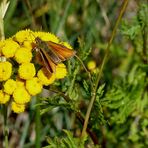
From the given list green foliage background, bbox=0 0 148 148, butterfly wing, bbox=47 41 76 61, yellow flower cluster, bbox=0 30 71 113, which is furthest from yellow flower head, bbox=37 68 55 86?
green foliage background, bbox=0 0 148 148

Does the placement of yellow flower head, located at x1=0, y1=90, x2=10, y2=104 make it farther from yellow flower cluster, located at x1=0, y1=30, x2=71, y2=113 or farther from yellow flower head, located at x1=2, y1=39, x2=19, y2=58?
yellow flower head, located at x1=2, y1=39, x2=19, y2=58

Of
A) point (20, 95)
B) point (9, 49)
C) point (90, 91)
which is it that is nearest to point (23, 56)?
point (9, 49)

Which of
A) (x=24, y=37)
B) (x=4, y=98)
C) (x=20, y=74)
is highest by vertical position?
(x=24, y=37)

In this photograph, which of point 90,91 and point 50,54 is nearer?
point 50,54

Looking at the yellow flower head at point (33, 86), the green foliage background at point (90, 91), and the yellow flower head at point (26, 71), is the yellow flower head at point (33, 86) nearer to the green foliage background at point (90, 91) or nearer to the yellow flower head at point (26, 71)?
the yellow flower head at point (26, 71)

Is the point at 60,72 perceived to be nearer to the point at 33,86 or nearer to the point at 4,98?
the point at 33,86

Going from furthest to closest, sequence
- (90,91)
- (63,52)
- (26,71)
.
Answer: (90,91) < (63,52) < (26,71)
